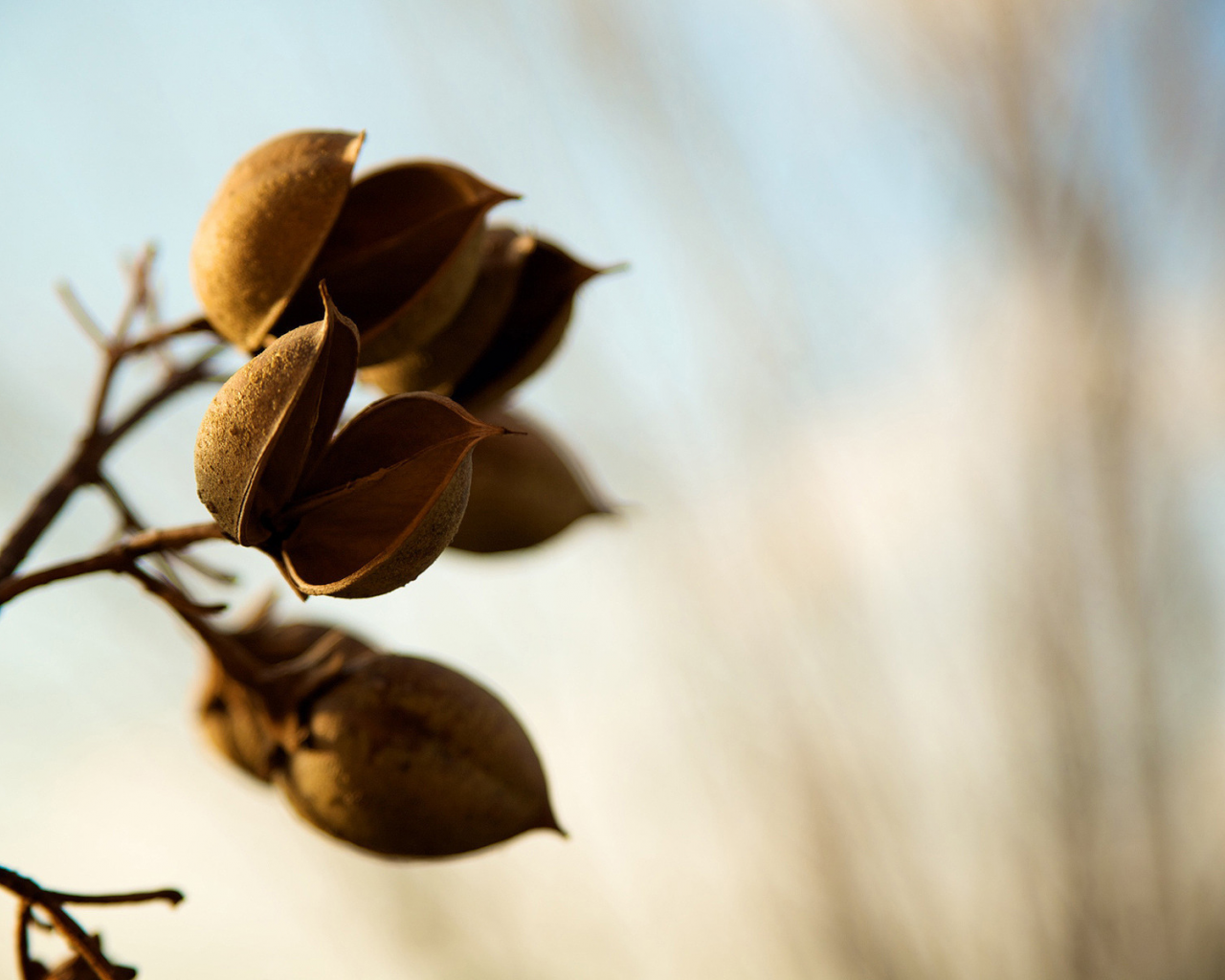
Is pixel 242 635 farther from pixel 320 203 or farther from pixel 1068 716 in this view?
pixel 1068 716

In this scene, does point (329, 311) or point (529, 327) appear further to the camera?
point (529, 327)

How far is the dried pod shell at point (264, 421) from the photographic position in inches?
13.8

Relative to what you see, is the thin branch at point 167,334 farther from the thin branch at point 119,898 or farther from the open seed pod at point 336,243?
the thin branch at point 119,898

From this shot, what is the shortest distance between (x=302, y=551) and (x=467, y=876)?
5.82ft

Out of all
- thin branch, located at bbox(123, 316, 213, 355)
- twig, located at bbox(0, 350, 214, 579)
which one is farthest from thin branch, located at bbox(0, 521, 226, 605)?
thin branch, located at bbox(123, 316, 213, 355)

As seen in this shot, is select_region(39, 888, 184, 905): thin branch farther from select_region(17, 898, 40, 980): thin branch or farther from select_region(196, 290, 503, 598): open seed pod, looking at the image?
select_region(196, 290, 503, 598): open seed pod

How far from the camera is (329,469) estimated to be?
15.3 inches

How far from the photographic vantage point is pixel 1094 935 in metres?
1.97

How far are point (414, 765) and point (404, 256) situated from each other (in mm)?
234

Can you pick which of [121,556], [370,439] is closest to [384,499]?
[370,439]

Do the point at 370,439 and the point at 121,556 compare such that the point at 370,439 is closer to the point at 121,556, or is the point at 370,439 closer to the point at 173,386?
the point at 121,556

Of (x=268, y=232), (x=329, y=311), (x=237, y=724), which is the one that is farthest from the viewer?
(x=237, y=724)

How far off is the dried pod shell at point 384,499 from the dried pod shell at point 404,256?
104mm

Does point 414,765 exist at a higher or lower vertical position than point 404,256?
lower
